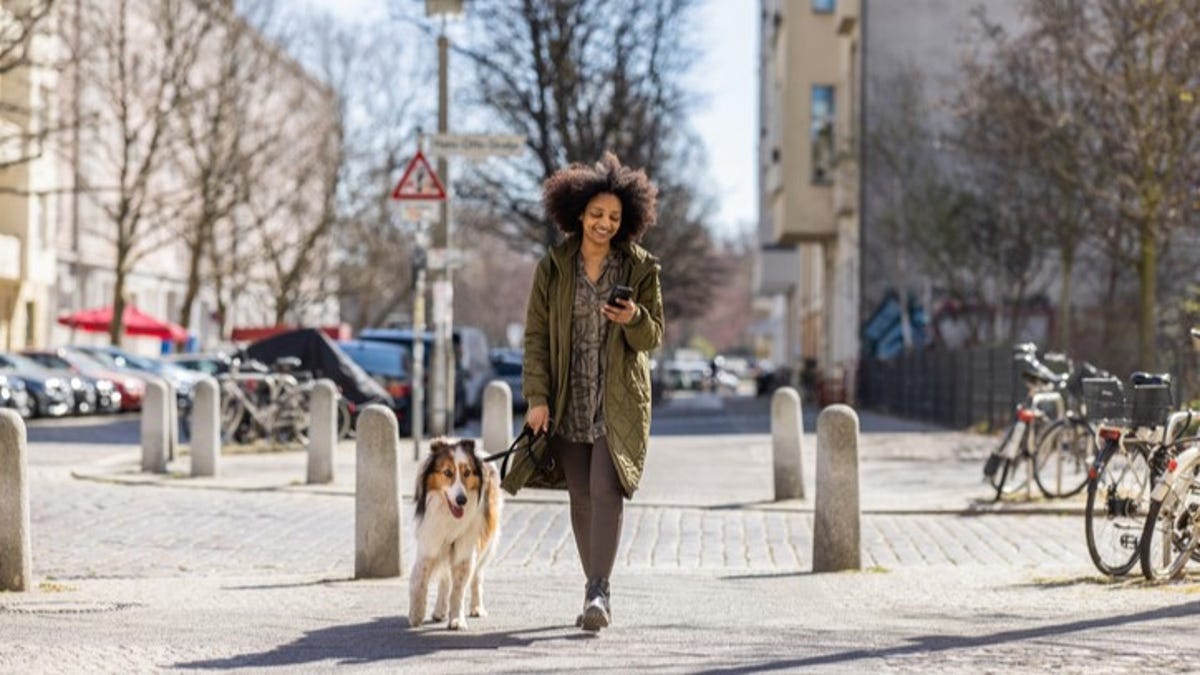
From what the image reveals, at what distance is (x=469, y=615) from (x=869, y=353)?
148ft

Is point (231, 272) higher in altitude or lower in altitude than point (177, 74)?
lower

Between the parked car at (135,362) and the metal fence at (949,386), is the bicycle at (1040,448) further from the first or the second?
the parked car at (135,362)

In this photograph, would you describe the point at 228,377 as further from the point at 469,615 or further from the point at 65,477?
the point at 469,615

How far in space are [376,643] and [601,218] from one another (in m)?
1.97

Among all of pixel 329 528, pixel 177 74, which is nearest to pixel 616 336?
pixel 329 528

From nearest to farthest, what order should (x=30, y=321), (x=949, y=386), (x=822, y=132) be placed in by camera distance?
1. (x=949, y=386)
2. (x=822, y=132)
3. (x=30, y=321)

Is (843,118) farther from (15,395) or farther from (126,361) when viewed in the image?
(15,395)

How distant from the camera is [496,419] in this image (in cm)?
2302

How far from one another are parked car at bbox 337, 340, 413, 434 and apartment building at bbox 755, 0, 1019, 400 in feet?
43.8

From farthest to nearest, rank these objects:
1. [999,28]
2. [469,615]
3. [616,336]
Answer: [999,28] → [469,615] → [616,336]

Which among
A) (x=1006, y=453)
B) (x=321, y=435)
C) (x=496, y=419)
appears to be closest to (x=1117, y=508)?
(x=1006, y=453)

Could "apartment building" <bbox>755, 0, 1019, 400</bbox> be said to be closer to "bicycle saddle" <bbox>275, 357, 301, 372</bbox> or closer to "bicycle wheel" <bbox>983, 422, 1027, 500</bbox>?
"bicycle saddle" <bbox>275, 357, 301, 372</bbox>

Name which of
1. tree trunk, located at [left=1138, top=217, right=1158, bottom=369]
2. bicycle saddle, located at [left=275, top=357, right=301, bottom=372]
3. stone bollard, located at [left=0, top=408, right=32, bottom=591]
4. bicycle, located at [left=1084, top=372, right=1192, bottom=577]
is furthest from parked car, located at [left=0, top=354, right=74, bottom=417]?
bicycle, located at [left=1084, top=372, right=1192, bottom=577]

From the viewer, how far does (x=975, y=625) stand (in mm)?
10570
